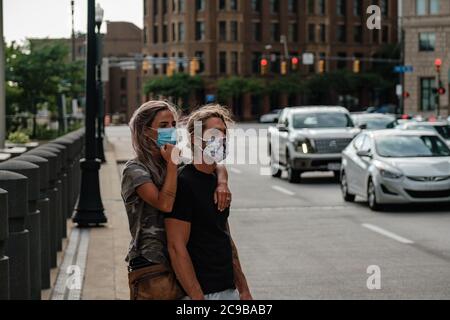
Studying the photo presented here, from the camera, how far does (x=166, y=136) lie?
5.12m

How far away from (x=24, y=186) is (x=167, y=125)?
339 cm

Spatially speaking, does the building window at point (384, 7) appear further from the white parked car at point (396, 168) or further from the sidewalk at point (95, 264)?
the sidewalk at point (95, 264)

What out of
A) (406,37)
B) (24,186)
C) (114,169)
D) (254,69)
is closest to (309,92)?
(254,69)

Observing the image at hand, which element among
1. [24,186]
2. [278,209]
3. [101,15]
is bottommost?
[278,209]

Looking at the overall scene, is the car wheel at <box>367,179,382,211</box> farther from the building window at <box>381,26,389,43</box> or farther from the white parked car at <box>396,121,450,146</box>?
the building window at <box>381,26,389,43</box>

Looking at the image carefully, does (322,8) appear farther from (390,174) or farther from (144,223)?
(144,223)

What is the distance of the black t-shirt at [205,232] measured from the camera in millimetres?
5105

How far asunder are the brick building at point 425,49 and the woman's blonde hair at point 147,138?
88.2 m

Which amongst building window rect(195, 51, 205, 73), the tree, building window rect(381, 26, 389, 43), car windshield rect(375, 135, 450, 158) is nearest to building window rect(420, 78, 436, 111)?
building window rect(195, 51, 205, 73)

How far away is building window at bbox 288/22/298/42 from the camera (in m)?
127

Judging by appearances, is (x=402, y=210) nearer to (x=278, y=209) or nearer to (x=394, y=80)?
(x=278, y=209)

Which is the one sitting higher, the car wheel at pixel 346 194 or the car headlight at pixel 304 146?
the car headlight at pixel 304 146

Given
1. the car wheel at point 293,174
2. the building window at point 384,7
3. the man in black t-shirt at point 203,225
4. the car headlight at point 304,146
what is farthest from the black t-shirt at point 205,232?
the building window at point 384,7
